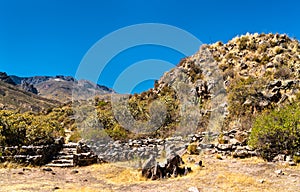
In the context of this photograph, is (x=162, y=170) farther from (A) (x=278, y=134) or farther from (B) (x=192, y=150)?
(A) (x=278, y=134)

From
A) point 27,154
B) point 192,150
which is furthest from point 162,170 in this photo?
point 27,154

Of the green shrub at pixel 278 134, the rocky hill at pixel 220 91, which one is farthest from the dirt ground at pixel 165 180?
the rocky hill at pixel 220 91

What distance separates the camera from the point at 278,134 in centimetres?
1334

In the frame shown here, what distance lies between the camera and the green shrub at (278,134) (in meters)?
12.8

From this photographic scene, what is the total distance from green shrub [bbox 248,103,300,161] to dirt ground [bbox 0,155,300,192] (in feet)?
2.48

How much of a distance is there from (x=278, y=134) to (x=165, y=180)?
6.05 m

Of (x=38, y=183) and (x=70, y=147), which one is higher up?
(x=70, y=147)

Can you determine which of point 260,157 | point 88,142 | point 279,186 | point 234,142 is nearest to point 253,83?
point 234,142

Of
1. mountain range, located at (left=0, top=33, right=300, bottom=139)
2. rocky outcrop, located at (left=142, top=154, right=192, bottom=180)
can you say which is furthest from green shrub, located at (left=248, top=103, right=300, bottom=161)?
rocky outcrop, located at (left=142, top=154, right=192, bottom=180)

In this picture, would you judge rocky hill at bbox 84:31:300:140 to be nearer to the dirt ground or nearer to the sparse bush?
the sparse bush

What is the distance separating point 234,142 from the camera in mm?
15672

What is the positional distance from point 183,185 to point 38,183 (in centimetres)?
521

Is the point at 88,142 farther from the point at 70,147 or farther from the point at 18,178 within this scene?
the point at 18,178

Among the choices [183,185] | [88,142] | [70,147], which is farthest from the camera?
[70,147]
